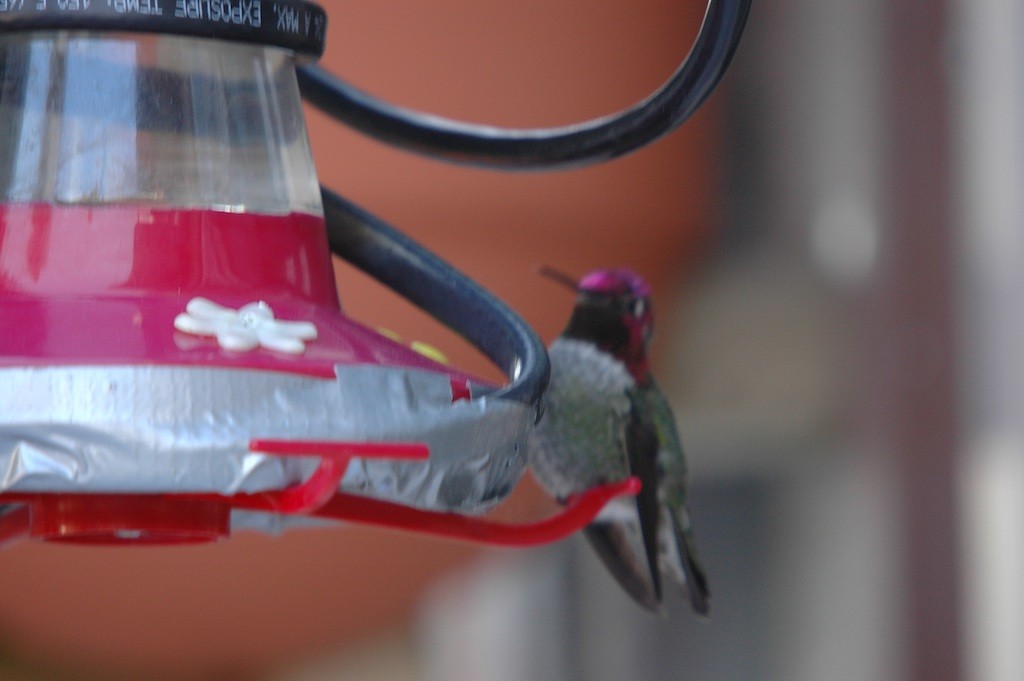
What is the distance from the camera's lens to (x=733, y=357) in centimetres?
254

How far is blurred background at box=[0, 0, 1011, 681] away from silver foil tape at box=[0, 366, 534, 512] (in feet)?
4.30

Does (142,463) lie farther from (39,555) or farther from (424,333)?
(39,555)

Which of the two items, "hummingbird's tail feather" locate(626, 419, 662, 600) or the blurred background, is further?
the blurred background

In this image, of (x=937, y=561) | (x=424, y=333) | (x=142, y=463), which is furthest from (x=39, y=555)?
(x=142, y=463)

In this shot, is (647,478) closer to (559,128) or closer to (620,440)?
(620,440)

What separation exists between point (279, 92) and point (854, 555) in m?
1.77

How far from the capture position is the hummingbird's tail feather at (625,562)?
104 centimetres

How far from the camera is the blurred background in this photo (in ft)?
7.06

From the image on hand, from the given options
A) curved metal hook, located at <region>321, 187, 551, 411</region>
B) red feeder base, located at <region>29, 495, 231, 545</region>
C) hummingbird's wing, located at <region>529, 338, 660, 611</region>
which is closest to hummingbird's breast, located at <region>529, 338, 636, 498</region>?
hummingbird's wing, located at <region>529, 338, 660, 611</region>

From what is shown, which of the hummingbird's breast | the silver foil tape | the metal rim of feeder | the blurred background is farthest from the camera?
the blurred background

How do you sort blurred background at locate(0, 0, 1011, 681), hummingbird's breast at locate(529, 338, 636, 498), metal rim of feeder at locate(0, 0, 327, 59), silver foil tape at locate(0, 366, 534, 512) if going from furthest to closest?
blurred background at locate(0, 0, 1011, 681) → hummingbird's breast at locate(529, 338, 636, 498) → metal rim of feeder at locate(0, 0, 327, 59) → silver foil tape at locate(0, 366, 534, 512)

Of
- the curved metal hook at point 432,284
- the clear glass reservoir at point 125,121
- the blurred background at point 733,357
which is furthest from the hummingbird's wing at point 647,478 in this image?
the blurred background at point 733,357

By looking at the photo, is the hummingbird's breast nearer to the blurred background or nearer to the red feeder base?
the red feeder base

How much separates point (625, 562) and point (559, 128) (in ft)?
1.07
